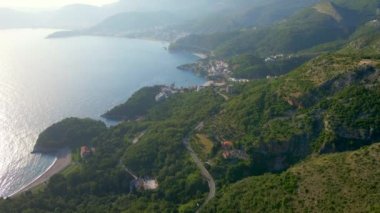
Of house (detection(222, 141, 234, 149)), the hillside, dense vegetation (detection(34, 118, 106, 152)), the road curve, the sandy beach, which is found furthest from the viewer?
dense vegetation (detection(34, 118, 106, 152))

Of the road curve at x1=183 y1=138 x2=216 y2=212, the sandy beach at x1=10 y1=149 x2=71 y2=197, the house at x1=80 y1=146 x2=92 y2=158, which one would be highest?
the road curve at x1=183 y1=138 x2=216 y2=212

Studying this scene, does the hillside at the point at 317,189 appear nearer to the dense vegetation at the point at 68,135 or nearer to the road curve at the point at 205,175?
the road curve at the point at 205,175

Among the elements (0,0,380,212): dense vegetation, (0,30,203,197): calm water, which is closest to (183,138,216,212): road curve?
(0,0,380,212): dense vegetation

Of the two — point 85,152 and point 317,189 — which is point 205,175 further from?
point 85,152

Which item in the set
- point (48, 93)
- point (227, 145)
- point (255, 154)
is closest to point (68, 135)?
point (227, 145)

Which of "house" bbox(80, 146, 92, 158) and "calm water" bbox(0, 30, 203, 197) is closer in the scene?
"house" bbox(80, 146, 92, 158)

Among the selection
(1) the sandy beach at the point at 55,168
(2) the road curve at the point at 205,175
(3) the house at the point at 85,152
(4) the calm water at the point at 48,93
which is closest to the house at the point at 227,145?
(2) the road curve at the point at 205,175

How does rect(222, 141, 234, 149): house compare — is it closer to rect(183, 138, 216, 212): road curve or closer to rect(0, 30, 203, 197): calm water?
rect(183, 138, 216, 212): road curve
